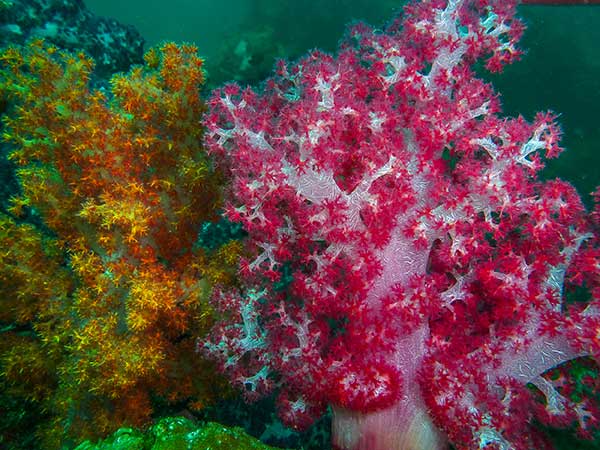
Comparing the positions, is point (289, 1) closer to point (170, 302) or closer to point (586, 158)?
point (586, 158)

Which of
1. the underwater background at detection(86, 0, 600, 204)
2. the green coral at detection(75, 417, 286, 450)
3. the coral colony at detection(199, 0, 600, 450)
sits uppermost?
the underwater background at detection(86, 0, 600, 204)

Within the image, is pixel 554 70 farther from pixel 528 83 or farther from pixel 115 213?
pixel 115 213

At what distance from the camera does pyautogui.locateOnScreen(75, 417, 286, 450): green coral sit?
230cm

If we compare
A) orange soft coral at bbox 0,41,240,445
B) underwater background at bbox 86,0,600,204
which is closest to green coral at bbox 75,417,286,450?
orange soft coral at bbox 0,41,240,445

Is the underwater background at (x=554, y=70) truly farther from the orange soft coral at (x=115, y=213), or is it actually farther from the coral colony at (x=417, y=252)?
the orange soft coral at (x=115, y=213)

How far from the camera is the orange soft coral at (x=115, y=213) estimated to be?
9.29 ft

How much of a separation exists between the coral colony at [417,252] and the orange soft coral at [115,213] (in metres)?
0.59

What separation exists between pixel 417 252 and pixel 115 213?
6.80 feet

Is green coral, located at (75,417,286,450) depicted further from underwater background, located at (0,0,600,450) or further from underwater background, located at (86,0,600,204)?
underwater background, located at (86,0,600,204)

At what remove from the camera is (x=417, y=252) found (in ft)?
8.88

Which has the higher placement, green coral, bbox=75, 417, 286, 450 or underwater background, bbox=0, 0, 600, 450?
underwater background, bbox=0, 0, 600, 450

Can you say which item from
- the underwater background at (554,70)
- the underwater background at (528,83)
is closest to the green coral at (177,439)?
the underwater background at (528,83)

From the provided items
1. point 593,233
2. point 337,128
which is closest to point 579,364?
point 593,233

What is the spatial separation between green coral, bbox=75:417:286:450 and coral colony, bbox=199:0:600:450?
0.55 metres
